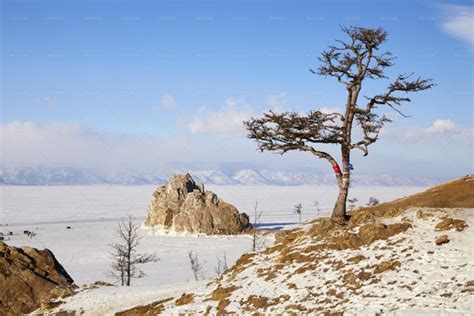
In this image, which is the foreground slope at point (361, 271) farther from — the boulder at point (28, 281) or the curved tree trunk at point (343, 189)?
the boulder at point (28, 281)

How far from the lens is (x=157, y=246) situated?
85688 mm

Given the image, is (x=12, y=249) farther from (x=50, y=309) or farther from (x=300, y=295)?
(x=300, y=295)

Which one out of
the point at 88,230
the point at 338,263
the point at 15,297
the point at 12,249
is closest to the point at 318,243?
the point at 338,263

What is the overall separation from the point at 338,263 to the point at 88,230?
349 feet

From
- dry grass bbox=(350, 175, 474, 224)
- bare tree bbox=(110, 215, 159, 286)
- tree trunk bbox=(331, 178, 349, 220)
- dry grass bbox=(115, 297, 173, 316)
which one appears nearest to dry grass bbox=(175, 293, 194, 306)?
dry grass bbox=(115, 297, 173, 316)

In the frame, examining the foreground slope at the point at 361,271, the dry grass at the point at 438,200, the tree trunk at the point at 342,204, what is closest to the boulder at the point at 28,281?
the foreground slope at the point at 361,271

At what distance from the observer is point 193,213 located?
103812 millimetres

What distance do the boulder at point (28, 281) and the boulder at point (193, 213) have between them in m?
68.2

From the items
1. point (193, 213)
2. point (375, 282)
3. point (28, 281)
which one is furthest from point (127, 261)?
point (193, 213)

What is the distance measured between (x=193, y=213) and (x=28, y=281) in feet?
240

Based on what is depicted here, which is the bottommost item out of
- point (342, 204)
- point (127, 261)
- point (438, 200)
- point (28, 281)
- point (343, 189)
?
point (127, 261)

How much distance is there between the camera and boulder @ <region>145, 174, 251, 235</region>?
101500 millimetres

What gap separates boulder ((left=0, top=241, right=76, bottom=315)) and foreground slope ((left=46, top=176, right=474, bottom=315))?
3.78m

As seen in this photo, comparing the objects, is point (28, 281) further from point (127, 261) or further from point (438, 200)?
point (438, 200)
